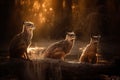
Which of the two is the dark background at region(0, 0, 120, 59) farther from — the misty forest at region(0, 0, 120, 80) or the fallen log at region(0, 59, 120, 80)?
the fallen log at region(0, 59, 120, 80)

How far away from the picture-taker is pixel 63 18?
1588 centimetres

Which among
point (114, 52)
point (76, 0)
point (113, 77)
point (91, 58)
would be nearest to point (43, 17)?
point (76, 0)

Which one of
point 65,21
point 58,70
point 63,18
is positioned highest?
point 63,18

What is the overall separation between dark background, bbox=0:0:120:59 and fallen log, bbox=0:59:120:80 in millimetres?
5650

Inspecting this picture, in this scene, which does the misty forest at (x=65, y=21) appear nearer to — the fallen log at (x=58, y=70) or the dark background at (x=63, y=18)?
the dark background at (x=63, y=18)

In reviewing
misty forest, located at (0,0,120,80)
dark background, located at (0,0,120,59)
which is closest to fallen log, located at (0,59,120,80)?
misty forest, located at (0,0,120,80)

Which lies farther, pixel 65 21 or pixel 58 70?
pixel 65 21

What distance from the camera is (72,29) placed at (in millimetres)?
15656

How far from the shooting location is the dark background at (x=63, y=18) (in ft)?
49.0

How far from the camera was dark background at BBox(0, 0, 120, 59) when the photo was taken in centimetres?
1494

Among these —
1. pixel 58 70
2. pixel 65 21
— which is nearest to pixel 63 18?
pixel 65 21

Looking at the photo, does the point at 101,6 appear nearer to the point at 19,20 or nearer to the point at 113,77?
the point at 19,20

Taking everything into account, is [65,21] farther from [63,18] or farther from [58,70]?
[58,70]

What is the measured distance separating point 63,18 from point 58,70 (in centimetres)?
804
